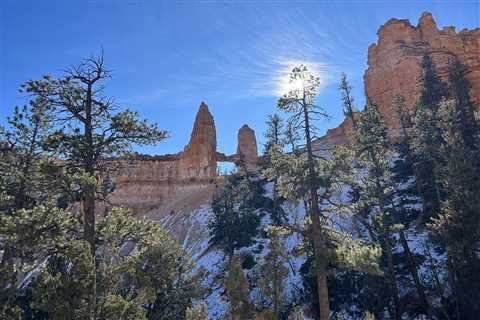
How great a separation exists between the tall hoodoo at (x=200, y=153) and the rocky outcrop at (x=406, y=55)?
73.8 ft

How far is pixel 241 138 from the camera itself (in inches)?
3125

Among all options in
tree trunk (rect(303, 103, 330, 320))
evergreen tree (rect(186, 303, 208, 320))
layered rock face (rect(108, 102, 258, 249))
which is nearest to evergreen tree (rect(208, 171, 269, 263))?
evergreen tree (rect(186, 303, 208, 320))

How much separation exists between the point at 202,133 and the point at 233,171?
95.6ft

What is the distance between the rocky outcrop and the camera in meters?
72.1

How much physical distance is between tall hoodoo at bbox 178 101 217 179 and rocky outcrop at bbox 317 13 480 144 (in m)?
22.5

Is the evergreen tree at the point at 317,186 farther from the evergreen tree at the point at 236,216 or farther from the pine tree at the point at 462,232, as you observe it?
the evergreen tree at the point at 236,216

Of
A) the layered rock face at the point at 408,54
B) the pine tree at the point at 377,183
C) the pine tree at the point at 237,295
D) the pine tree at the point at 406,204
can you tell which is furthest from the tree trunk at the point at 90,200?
the layered rock face at the point at 408,54

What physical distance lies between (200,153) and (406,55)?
46422 mm

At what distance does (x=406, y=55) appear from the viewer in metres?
75.0

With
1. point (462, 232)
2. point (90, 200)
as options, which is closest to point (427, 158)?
point (462, 232)

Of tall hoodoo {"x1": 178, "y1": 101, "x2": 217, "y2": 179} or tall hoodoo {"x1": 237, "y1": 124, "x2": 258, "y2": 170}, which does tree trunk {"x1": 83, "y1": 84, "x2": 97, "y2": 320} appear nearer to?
tall hoodoo {"x1": 178, "y1": 101, "x2": 217, "y2": 179}

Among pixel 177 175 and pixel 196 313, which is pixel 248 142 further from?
pixel 196 313

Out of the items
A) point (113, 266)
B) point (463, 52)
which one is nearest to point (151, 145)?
point (113, 266)

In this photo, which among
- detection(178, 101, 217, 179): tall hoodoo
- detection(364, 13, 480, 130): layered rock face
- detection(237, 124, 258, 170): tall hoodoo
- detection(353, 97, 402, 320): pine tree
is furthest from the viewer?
detection(237, 124, 258, 170): tall hoodoo
